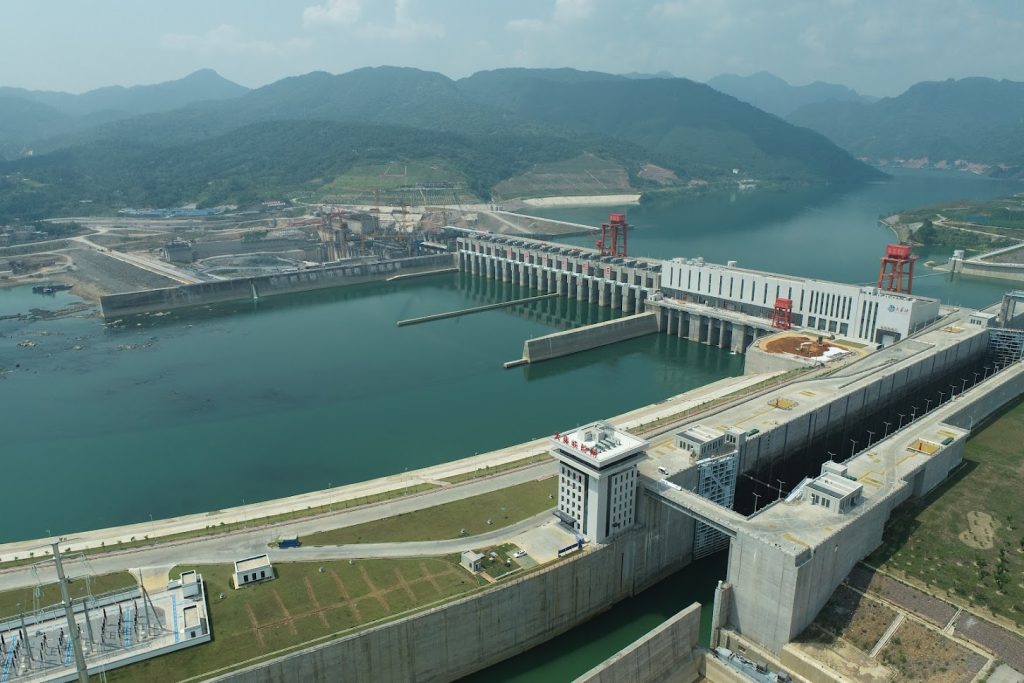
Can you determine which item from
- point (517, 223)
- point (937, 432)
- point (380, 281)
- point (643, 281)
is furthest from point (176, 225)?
point (937, 432)

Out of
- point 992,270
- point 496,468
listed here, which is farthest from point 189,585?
point 992,270

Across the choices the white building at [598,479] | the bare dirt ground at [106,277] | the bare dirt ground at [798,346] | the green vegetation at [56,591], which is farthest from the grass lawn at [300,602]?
the bare dirt ground at [106,277]

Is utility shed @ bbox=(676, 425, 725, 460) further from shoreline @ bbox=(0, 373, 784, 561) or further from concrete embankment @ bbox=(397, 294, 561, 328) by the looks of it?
concrete embankment @ bbox=(397, 294, 561, 328)

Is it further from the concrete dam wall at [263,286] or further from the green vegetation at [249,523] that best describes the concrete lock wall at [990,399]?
the concrete dam wall at [263,286]

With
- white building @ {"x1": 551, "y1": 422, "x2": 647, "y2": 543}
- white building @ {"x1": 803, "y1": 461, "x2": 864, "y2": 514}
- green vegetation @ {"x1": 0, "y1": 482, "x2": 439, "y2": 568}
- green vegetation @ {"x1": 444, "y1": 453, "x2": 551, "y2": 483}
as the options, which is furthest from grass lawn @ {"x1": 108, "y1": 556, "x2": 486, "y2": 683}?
white building @ {"x1": 803, "y1": 461, "x2": 864, "y2": 514}

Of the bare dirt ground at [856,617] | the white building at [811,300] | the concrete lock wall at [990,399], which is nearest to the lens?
the bare dirt ground at [856,617]

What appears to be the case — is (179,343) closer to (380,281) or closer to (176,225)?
(380,281)
